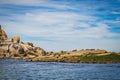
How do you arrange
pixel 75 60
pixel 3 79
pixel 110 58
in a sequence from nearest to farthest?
pixel 3 79 → pixel 110 58 → pixel 75 60

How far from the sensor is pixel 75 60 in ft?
656

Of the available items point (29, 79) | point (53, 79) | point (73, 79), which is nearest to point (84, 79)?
point (73, 79)

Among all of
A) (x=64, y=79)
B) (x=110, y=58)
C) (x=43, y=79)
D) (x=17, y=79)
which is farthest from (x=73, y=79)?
(x=110, y=58)

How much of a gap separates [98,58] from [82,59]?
1378 cm

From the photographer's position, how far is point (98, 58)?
190m

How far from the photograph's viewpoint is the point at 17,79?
246 ft

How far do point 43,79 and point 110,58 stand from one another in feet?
388

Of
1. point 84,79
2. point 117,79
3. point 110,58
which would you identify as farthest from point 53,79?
point 110,58

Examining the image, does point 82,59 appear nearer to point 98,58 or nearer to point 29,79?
point 98,58

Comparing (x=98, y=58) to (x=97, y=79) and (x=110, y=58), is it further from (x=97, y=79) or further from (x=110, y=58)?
(x=97, y=79)

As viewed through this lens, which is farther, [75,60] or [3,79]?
[75,60]

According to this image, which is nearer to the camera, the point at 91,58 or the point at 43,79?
the point at 43,79

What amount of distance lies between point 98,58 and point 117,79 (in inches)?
4495

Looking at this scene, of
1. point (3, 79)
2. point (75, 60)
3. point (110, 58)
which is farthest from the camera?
point (75, 60)
